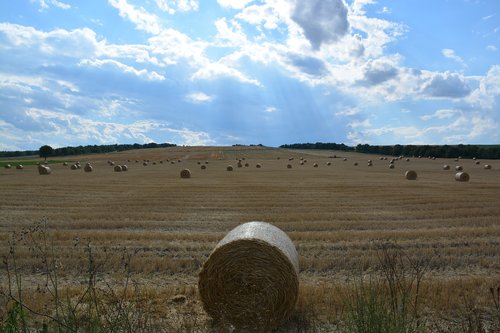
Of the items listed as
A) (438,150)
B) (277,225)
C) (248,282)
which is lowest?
(277,225)

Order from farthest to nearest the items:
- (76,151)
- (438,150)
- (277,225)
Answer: (76,151) < (438,150) < (277,225)

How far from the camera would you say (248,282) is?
722 centimetres

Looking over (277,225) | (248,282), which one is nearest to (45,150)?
(277,225)

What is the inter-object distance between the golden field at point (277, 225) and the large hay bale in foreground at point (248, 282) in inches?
17.8

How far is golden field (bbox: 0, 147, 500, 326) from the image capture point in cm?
827

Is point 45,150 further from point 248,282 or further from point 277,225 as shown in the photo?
point 248,282

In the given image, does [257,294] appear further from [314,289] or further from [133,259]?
[133,259]

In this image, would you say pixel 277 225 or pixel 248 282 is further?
pixel 277 225

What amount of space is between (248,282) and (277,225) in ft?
24.2

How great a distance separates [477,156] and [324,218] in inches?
3183

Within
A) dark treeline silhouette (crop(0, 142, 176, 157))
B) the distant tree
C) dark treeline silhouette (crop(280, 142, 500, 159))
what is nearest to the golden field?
dark treeline silhouette (crop(280, 142, 500, 159))

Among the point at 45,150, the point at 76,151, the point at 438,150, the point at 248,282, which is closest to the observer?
the point at 248,282

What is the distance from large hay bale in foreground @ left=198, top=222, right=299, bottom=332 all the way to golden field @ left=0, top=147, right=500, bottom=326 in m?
0.45

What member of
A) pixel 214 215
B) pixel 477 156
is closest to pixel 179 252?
pixel 214 215
